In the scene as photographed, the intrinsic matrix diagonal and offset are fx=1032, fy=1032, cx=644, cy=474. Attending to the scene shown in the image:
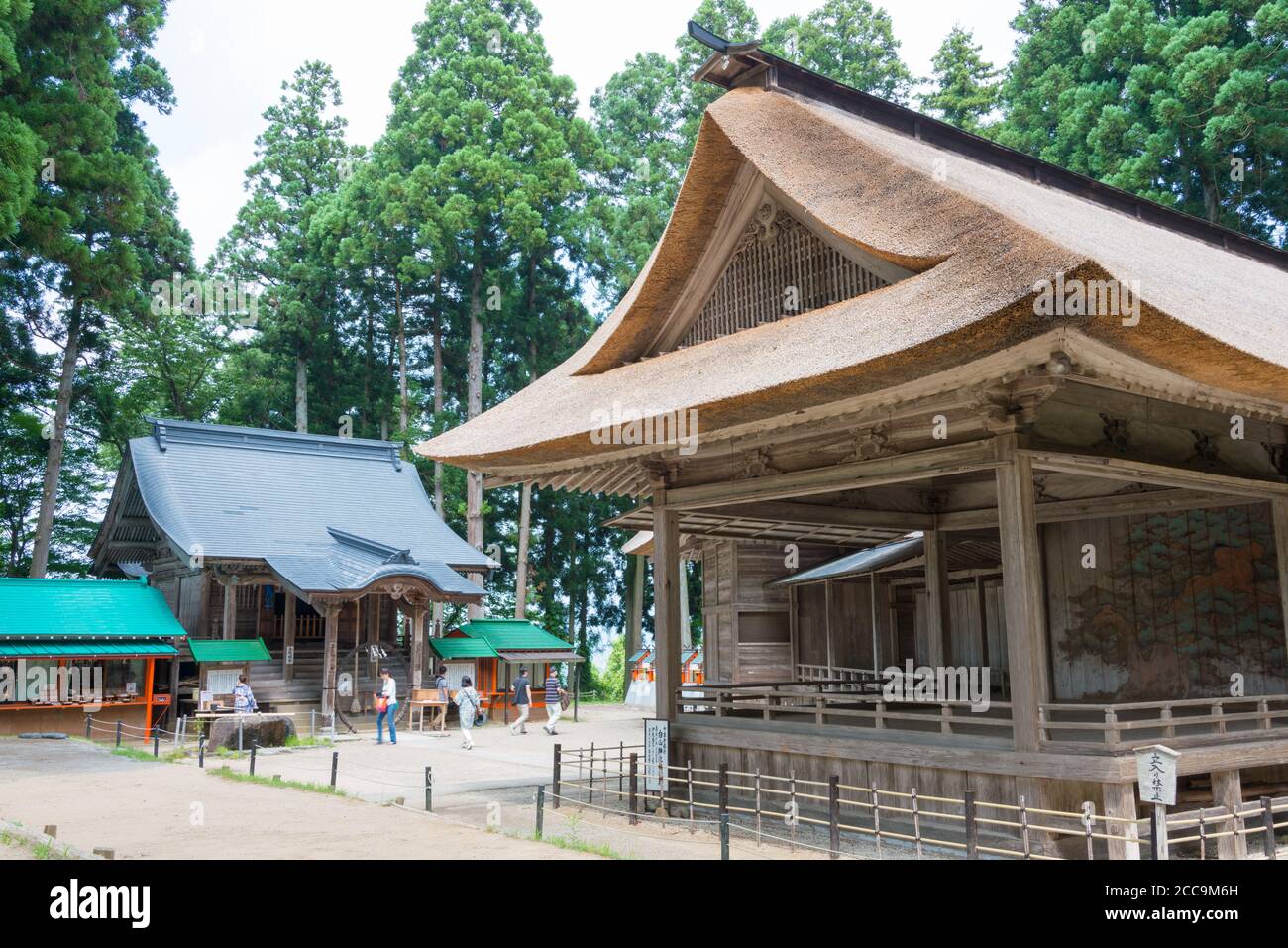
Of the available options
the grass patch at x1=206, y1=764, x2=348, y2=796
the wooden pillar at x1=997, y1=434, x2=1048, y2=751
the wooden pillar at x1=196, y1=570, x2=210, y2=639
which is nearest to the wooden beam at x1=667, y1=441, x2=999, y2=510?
the wooden pillar at x1=997, y1=434, x2=1048, y2=751

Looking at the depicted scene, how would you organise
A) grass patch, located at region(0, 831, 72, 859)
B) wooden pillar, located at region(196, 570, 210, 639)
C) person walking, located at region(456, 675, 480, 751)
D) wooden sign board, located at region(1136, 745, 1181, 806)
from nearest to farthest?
wooden sign board, located at region(1136, 745, 1181, 806) < grass patch, located at region(0, 831, 72, 859) < person walking, located at region(456, 675, 480, 751) < wooden pillar, located at region(196, 570, 210, 639)

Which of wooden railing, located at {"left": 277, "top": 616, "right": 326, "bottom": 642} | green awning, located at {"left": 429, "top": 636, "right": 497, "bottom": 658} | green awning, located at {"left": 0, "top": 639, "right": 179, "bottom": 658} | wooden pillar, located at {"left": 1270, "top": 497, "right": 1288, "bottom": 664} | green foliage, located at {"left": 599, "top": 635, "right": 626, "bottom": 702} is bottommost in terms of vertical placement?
green foliage, located at {"left": 599, "top": 635, "right": 626, "bottom": 702}

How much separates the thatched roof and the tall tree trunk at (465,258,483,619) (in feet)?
65.3

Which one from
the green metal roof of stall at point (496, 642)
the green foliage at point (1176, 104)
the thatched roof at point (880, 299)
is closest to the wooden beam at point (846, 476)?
the thatched roof at point (880, 299)

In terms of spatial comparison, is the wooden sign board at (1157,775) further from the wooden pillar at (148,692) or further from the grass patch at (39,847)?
the wooden pillar at (148,692)

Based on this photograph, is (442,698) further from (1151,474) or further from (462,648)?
(1151,474)

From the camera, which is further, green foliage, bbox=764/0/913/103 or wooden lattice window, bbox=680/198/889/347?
green foliage, bbox=764/0/913/103

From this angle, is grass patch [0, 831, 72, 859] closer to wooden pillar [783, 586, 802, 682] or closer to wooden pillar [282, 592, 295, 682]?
wooden pillar [783, 586, 802, 682]

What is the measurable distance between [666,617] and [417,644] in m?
14.1

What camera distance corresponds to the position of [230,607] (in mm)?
25922

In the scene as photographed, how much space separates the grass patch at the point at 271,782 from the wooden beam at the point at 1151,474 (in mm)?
9296

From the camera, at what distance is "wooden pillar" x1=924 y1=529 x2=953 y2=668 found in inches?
583
